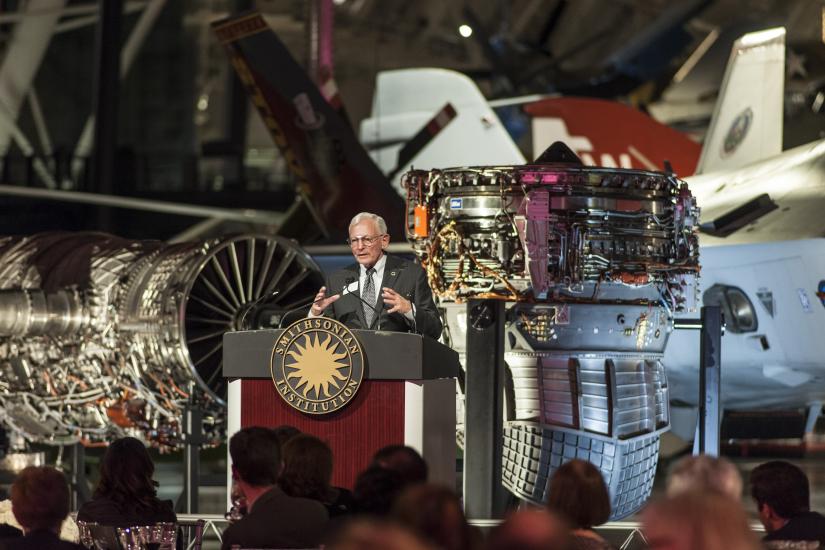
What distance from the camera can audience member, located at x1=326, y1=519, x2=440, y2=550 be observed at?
281 cm

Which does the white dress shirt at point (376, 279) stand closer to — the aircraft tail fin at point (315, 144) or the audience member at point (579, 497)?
the audience member at point (579, 497)

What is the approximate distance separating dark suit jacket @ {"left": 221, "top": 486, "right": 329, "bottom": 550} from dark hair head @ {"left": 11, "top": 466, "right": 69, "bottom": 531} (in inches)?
24.6

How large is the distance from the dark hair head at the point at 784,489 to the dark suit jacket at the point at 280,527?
1.70 meters

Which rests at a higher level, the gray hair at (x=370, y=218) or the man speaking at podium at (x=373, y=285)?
the gray hair at (x=370, y=218)

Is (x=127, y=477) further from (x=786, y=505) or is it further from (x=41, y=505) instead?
(x=786, y=505)

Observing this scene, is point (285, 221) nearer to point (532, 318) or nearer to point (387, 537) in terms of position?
point (532, 318)

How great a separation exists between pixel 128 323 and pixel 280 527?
6463 mm

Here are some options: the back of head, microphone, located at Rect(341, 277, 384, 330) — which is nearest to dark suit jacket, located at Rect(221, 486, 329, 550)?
the back of head

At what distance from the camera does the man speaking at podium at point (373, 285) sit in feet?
25.7

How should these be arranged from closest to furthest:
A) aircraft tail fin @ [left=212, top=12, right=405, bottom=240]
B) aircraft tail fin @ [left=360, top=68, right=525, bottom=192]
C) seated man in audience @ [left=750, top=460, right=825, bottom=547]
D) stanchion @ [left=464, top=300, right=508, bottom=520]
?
seated man in audience @ [left=750, top=460, right=825, bottom=547], stanchion @ [left=464, top=300, right=508, bottom=520], aircraft tail fin @ [left=212, top=12, right=405, bottom=240], aircraft tail fin @ [left=360, top=68, right=525, bottom=192]

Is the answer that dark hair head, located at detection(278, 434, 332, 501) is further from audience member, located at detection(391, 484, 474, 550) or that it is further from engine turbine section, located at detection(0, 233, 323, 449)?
engine turbine section, located at detection(0, 233, 323, 449)

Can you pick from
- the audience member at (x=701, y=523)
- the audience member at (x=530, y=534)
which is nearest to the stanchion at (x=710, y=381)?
the audience member at (x=701, y=523)

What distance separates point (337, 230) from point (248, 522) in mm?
13059

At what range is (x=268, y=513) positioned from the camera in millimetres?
5387
